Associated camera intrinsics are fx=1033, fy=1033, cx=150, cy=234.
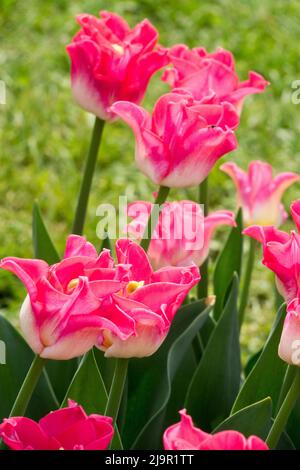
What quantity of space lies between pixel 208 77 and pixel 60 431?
53 cm

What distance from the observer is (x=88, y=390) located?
1.00 metres

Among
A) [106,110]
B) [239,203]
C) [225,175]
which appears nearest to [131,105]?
[106,110]

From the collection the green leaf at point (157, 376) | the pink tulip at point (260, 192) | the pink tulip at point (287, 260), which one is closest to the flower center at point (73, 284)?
the pink tulip at point (287, 260)

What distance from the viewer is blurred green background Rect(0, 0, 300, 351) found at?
251cm

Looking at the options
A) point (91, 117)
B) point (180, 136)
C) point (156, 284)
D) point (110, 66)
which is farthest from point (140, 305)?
point (91, 117)

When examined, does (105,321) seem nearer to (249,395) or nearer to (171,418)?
(249,395)

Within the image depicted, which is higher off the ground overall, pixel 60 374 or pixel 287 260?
pixel 287 260

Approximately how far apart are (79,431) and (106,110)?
0.53 m

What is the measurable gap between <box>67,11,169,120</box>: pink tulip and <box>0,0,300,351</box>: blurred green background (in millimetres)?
1096

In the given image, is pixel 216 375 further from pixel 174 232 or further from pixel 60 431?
pixel 60 431

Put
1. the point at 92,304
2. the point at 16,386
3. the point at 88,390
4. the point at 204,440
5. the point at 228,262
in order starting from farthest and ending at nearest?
the point at 228,262 < the point at 16,386 < the point at 88,390 < the point at 92,304 < the point at 204,440

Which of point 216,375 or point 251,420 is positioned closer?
point 251,420

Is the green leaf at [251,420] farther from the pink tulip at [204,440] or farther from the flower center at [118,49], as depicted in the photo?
the flower center at [118,49]

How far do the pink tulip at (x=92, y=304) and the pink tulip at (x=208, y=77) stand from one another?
360 mm
